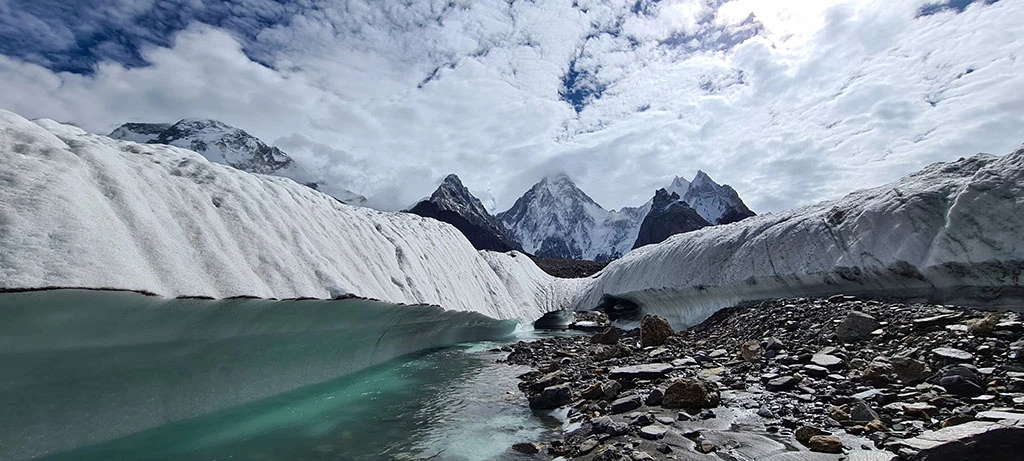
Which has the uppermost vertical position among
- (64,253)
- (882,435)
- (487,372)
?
(64,253)

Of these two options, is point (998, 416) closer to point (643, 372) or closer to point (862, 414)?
point (862, 414)

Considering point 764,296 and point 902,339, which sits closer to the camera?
point 902,339

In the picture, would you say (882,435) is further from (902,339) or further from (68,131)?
(68,131)

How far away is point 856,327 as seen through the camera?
28.6 ft

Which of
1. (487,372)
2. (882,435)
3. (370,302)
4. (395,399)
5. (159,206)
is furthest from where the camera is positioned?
(487,372)

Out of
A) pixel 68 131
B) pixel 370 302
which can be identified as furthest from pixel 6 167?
pixel 370 302

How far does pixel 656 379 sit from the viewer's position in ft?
27.6

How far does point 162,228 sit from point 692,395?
8831 mm

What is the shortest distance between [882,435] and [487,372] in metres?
9.42

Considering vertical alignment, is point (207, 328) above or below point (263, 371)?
above

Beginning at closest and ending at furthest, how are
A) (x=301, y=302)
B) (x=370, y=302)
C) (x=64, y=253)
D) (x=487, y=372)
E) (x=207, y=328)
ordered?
1. (x=64, y=253)
2. (x=207, y=328)
3. (x=301, y=302)
4. (x=370, y=302)
5. (x=487, y=372)

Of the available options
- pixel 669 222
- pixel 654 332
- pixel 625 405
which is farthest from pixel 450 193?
pixel 625 405

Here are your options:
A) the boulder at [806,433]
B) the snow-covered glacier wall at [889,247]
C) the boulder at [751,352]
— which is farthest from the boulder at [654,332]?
the boulder at [806,433]

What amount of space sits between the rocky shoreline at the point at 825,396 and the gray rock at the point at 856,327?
24mm
